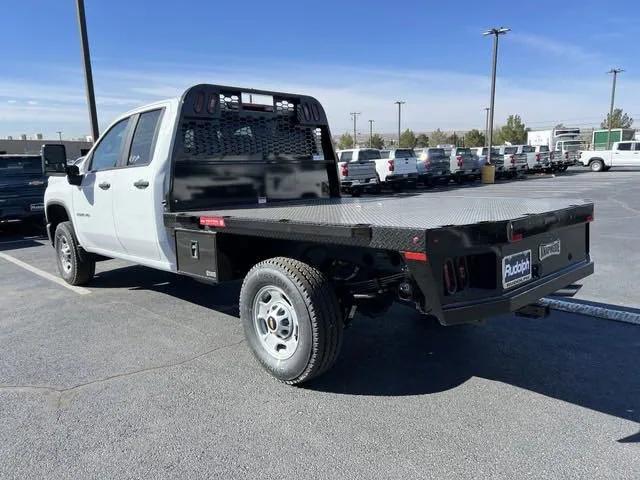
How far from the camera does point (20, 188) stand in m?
11.8

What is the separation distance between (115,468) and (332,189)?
13.1ft

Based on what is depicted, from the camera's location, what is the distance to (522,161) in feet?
107

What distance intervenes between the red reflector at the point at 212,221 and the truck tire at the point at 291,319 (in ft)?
1.50

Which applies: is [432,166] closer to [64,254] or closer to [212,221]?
[64,254]

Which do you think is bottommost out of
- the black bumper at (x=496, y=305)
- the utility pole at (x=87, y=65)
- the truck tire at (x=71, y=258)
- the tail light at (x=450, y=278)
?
the truck tire at (x=71, y=258)

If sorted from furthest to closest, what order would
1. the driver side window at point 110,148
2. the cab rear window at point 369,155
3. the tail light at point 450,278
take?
the cab rear window at point 369,155 → the driver side window at point 110,148 → the tail light at point 450,278

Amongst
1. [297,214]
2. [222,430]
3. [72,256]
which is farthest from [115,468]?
[72,256]

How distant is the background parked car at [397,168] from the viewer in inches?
900

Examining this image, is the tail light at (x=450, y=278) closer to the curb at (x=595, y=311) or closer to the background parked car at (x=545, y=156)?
the curb at (x=595, y=311)

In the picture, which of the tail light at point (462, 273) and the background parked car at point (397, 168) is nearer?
the tail light at point (462, 273)

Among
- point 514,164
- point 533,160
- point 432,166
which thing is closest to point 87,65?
point 432,166

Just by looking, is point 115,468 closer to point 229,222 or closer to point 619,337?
point 229,222

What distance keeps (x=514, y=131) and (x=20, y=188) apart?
82760 millimetres

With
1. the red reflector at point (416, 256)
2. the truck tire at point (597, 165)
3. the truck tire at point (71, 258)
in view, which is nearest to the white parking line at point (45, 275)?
the truck tire at point (71, 258)
